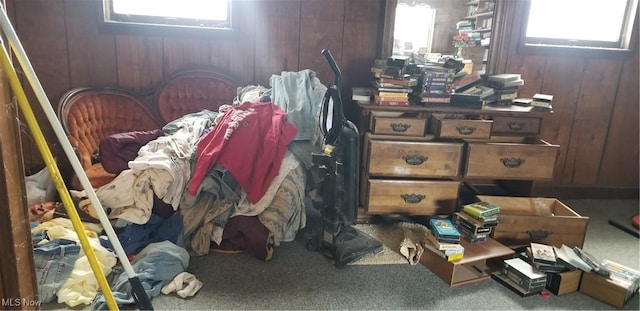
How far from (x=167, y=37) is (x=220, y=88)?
0.44m

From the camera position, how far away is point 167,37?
262 centimetres

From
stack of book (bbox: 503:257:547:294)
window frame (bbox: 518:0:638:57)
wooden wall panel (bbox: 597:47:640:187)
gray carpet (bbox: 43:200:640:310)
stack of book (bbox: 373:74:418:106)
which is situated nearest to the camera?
gray carpet (bbox: 43:200:640:310)

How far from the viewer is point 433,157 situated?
2.28 metres

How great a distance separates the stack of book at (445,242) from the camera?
1915 mm

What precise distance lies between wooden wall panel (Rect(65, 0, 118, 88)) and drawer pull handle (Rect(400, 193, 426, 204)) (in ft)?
6.14

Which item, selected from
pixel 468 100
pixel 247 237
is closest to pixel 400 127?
pixel 468 100

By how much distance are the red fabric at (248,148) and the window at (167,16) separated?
87 centimetres

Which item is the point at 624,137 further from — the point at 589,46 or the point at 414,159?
the point at 414,159

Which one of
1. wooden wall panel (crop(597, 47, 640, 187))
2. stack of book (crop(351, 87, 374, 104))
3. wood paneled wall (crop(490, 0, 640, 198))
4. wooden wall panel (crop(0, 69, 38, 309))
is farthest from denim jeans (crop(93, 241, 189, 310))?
wooden wall panel (crop(597, 47, 640, 187))

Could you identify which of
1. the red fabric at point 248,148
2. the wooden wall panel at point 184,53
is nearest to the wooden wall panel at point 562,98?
the red fabric at point 248,148

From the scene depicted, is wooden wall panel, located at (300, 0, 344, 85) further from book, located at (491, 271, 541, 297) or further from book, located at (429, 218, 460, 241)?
book, located at (491, 271, 541, 297)

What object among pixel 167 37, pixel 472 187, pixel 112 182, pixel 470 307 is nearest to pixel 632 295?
pixel 470 307

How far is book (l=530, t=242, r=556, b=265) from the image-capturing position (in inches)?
73.7

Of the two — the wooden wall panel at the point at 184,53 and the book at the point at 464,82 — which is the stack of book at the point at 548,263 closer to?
the book at the point at 464,82
